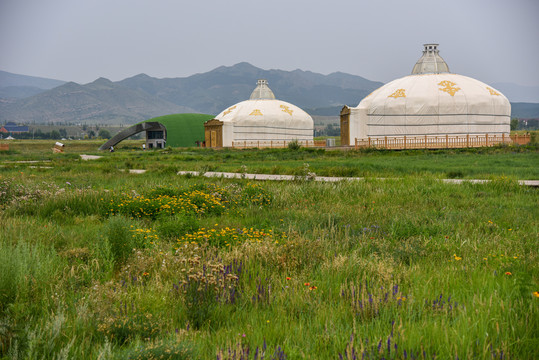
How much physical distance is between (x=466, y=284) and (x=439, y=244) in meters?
1.70

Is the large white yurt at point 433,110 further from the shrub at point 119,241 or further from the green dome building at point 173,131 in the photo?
the shrub at point 119,241

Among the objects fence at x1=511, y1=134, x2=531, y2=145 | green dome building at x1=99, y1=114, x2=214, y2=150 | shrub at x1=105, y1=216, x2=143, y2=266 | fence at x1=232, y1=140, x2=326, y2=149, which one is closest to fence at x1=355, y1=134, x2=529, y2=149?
fence at x1=511, y1=134, x2=531, y2=145

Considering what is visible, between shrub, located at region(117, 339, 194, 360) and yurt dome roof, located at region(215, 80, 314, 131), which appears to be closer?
shrub, located at region(117, 339, 194, 360)

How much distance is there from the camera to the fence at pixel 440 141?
129 ft

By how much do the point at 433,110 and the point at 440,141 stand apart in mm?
3130

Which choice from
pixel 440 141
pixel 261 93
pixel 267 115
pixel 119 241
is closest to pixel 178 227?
pixel 119 241

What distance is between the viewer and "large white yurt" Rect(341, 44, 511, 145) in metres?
41.5

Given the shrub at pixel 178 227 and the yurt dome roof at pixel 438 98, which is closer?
the shrub at pixel 178 227

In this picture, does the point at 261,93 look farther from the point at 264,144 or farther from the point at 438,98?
the point at 438,98

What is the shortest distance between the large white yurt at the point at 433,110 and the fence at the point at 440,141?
704 mm

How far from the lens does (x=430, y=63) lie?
47.5m

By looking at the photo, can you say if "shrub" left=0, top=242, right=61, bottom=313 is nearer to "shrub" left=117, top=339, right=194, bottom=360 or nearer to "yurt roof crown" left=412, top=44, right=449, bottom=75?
"shrub" left=117, top=339, right=194, bottom=360

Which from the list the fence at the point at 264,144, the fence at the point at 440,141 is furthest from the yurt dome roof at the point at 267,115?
the fence at the point at 440,141

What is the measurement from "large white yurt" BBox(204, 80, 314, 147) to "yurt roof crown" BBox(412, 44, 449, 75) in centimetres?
1614
